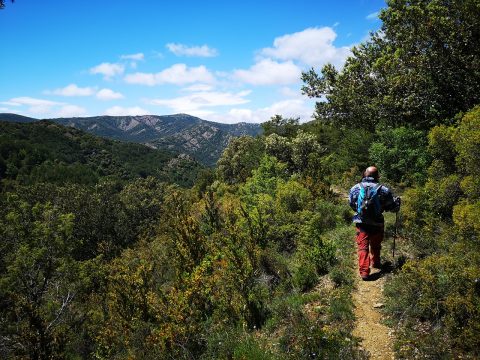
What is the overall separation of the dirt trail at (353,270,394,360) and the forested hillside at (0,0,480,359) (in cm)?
17

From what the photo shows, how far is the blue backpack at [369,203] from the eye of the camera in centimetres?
691

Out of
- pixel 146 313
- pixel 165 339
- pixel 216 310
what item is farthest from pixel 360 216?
pixel 146 313

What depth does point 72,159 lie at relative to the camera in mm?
143250

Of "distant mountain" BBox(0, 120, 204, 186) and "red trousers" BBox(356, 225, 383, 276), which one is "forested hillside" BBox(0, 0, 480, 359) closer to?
"red trousers" BBox(356, 225, 383, 276)

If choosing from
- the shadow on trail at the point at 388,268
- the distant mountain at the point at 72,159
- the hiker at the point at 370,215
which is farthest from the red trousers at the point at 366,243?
the distant mountain at the point at 72,159

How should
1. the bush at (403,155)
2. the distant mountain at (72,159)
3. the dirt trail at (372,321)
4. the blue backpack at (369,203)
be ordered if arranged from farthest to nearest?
the distant mountain at (72,159) → the bush at (403,155) → the blue backpack at (369,203) → the dirt trail at (372,321)

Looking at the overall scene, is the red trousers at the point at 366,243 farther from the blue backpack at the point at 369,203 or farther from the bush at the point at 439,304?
the bush at the point at 439,304

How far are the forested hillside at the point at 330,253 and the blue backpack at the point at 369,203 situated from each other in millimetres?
1121

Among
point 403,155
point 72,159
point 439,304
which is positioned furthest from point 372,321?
point 72,159

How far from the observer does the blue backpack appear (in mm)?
6906

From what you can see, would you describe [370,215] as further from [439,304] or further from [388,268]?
[439,304]

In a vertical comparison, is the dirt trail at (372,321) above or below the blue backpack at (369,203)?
below

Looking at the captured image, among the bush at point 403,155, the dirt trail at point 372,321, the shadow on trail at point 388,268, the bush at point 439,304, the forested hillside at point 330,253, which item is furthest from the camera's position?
the bush at point 403,155

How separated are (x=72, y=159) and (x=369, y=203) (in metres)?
155
